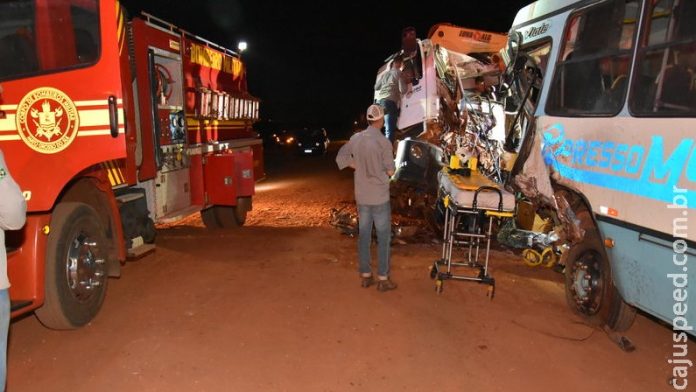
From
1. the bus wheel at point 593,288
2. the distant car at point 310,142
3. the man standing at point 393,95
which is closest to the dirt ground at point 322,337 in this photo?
the bus wheel at point 593,288

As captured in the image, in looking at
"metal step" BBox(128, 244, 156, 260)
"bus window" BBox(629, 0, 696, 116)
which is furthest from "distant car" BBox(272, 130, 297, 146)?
"bus window" BBox(629, 0, 696, 116)

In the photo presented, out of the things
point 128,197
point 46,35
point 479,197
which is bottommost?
point 128,197

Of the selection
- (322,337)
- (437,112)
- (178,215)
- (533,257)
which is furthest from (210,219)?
(533,257)

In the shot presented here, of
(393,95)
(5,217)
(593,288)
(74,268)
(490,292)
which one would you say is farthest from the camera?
(393,95)

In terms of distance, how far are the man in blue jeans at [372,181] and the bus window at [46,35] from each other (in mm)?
2548

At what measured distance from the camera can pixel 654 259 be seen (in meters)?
3.73

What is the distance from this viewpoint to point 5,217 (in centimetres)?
274

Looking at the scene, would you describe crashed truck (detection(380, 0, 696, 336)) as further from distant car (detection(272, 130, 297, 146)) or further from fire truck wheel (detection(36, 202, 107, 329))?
distant car (detection(272, 130, 297, 146))

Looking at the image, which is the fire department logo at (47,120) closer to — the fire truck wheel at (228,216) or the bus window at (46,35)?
the bus window at (46,35)

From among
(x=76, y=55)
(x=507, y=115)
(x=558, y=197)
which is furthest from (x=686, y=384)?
(x=76, y=55)

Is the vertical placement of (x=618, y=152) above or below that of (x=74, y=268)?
above

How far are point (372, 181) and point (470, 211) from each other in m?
1.03

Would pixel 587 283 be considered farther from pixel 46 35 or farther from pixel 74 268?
pixel 46 35

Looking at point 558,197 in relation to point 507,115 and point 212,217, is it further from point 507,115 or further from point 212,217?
point 212,217
